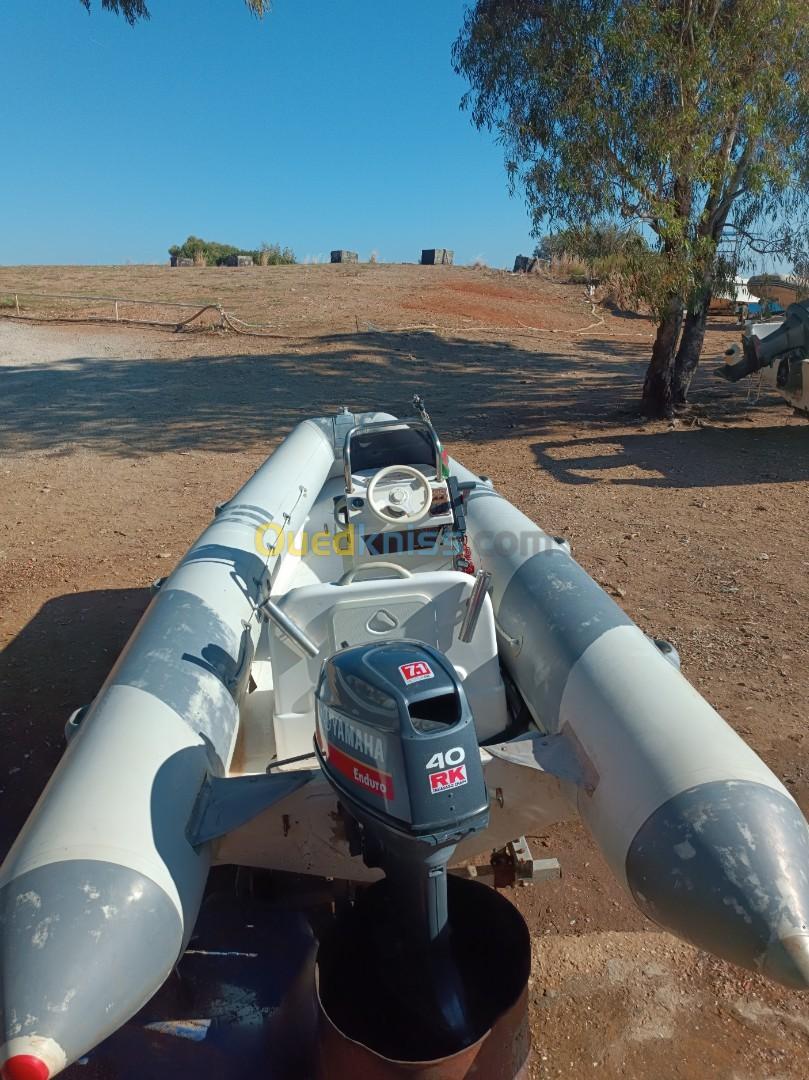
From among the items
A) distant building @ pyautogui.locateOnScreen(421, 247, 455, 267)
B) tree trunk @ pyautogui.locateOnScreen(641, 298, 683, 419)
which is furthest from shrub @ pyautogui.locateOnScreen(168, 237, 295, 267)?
tree trunk @ pyautogui.locateOnScreen(641, 298, 683, 419)

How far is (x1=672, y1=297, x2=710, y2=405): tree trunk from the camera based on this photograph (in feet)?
32.8

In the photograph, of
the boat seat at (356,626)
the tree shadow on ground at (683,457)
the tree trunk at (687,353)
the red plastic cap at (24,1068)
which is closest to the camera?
the red plastic cap at (24,1068)

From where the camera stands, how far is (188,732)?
2.46 metres

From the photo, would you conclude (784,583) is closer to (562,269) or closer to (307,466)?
(307,466)

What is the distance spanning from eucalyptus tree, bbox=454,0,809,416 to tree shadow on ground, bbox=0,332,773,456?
2634 mm

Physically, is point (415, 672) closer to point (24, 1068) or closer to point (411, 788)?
point (411, 788)

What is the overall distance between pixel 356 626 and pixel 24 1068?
151 centimetres

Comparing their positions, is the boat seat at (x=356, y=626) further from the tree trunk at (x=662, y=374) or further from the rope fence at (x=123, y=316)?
the rope fence at (x=123, y=316)

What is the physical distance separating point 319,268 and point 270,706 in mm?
24311

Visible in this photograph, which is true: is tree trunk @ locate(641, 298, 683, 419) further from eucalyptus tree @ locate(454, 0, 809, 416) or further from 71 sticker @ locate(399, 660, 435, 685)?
71 sticker @ locate(399, 660, 435, 685)

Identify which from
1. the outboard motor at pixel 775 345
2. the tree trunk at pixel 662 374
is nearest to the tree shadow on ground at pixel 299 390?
the tree trunk at pixel 662 374

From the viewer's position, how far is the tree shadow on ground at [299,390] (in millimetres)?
10461

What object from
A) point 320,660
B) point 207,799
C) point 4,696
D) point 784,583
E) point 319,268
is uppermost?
point 319,268

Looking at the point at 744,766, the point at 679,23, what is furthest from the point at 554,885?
the point at 679,23
